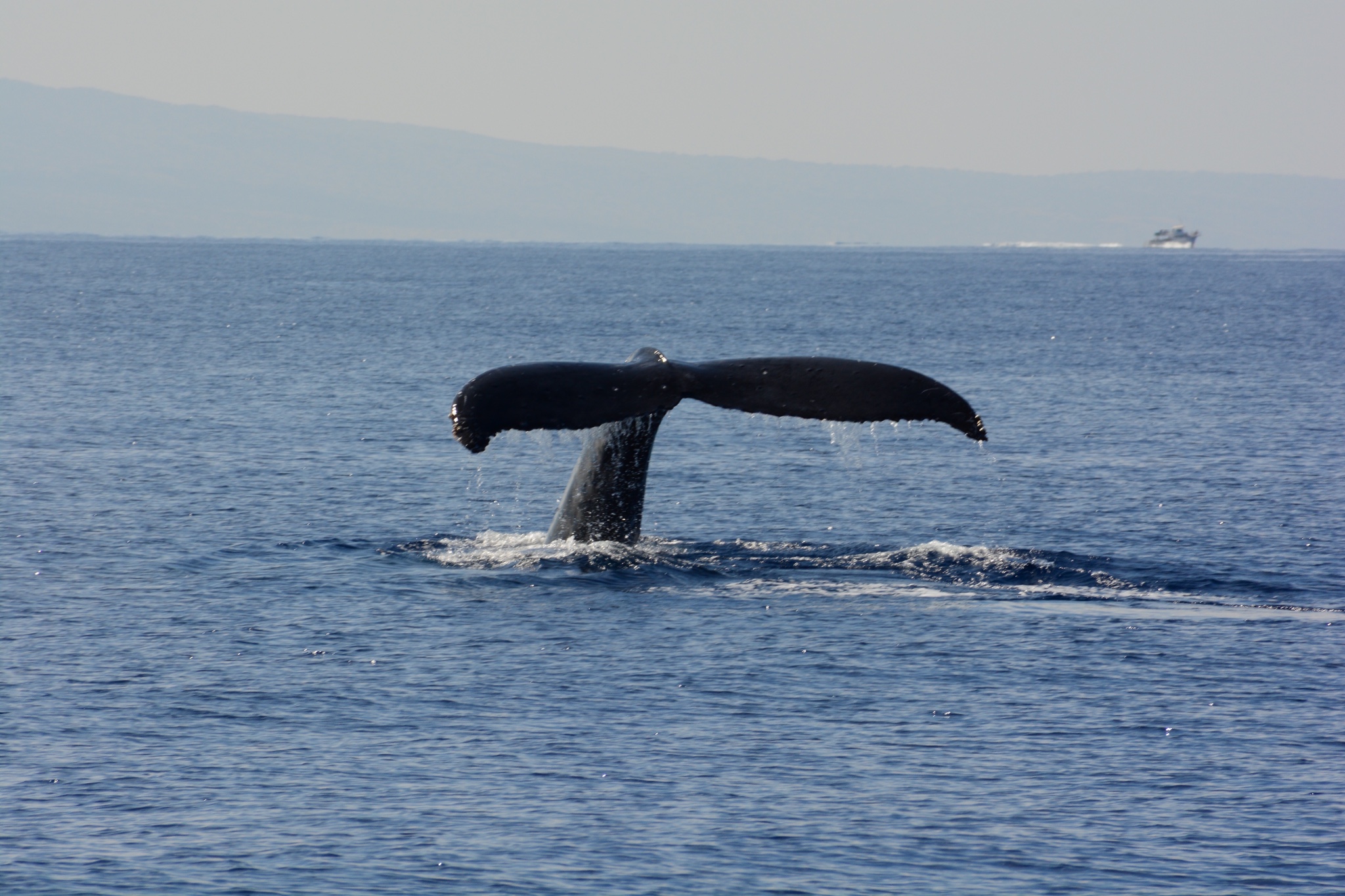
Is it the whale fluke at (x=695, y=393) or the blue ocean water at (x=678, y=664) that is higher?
the whale fluke at (x=695, y=393)

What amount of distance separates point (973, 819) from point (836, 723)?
250cm

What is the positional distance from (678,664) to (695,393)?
260cm

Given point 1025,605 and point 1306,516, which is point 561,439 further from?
point 1025,605

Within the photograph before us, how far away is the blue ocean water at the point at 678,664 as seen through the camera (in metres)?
12.8

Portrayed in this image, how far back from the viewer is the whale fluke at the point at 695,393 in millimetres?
15898

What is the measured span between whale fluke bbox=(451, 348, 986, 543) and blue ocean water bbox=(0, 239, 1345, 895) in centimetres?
242

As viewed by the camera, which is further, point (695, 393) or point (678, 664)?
point (695, 393)

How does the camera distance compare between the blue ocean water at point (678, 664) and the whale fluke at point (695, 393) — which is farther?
the whale fluke at point (695, 393)

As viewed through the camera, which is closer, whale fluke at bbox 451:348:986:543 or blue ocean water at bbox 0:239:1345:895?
blue ocean water at bbox 0:239:1345:895

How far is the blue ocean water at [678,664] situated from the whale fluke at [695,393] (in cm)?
242

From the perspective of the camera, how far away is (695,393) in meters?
17.7

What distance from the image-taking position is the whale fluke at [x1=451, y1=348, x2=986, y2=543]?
52.2 ft

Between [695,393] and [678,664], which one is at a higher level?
[695,393]

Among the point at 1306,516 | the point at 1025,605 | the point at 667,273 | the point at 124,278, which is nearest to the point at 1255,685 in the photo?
the point at 1025,605
